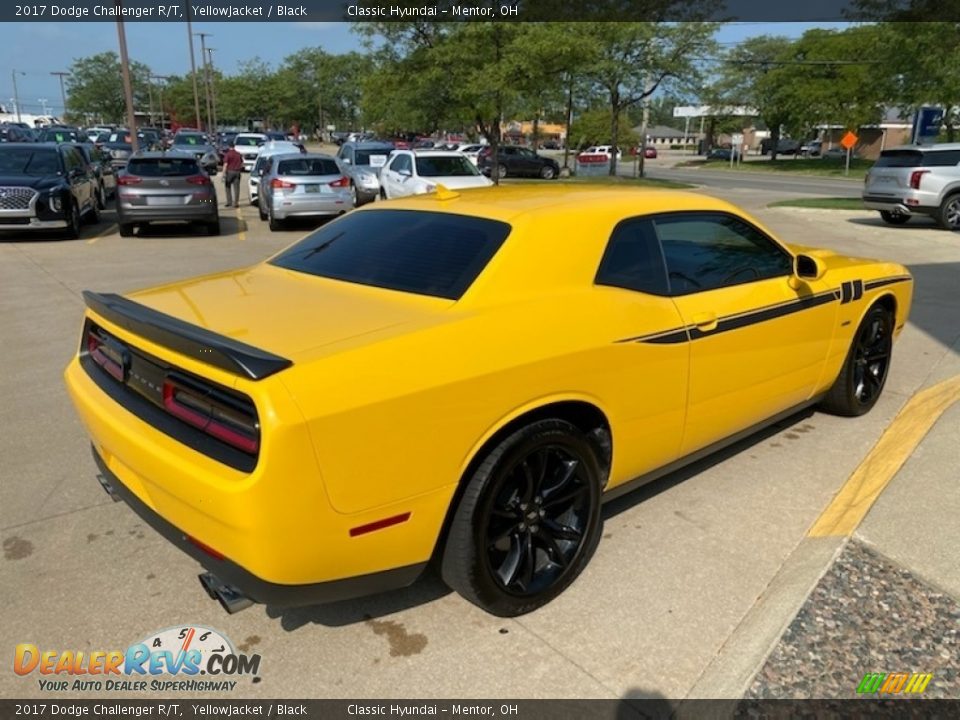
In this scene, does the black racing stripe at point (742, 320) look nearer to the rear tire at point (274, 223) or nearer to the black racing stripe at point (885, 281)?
the black racing stripe at point (885, 281)

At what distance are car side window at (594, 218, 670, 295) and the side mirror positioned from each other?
1.08 meters

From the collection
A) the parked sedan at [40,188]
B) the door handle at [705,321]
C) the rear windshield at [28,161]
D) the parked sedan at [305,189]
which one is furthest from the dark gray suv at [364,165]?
the door handle at [705,321]

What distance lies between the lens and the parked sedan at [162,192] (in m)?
13.3

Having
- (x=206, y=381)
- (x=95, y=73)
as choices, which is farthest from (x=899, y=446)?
(x=95, y=73)

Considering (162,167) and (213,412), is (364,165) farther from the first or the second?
(213,412)

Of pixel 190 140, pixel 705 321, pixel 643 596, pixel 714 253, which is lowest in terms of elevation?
pixel 643 596

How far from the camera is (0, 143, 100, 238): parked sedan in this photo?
40.4 ft

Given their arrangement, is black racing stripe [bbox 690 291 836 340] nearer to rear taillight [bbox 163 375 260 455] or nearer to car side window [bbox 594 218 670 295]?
car side window [bbox 594 218 670 295]

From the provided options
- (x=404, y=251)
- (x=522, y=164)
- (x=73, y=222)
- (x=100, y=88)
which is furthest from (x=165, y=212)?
(x=100, y=88)

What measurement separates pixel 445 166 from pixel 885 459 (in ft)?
44.6

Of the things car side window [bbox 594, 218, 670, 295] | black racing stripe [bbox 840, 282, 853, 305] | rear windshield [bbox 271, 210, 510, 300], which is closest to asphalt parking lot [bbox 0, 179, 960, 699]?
black racing stripe [bbox 840, 282, 853, 305]

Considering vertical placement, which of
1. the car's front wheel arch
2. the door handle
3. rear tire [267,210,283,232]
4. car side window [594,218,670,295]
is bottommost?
rear tire [267,210,283,232]

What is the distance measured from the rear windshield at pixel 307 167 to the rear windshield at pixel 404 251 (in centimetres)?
1173

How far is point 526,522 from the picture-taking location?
111 inches
